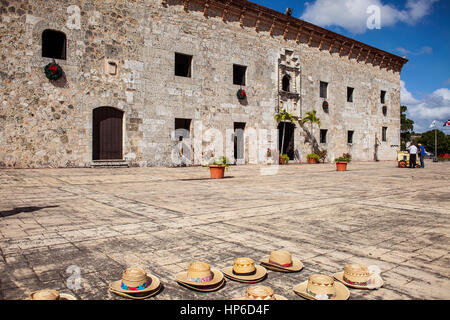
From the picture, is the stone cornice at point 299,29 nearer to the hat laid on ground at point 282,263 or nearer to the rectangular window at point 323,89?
the rectangular window at point 323,89

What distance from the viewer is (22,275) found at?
2.66 metres

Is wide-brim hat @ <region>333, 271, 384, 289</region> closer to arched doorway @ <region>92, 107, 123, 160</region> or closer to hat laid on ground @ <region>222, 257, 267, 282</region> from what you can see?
hat laid on ground @ <region>222, 257, 267, 282</region>

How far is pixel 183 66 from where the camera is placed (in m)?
17.2

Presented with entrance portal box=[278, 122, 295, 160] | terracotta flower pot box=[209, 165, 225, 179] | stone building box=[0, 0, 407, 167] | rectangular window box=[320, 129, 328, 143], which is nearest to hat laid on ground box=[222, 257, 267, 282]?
terracotta flower pot box=[209, 165, 225, 179]

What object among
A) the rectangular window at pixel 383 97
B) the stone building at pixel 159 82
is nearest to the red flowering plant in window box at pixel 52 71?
the stone building at pixel 159 82

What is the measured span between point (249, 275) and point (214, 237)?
4.27ft

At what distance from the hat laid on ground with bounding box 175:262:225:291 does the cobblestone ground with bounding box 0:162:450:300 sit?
0.06m

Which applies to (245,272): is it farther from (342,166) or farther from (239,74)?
(239,74)

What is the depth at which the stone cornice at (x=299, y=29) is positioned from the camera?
Answer: 707 inches

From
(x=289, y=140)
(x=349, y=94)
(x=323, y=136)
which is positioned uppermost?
(x=349, y=94)

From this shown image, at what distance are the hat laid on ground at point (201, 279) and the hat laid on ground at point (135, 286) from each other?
0.76ft

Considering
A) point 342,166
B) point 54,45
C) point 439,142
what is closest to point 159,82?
point 54,45

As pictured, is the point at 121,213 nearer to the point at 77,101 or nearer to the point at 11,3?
the point at 77,101
